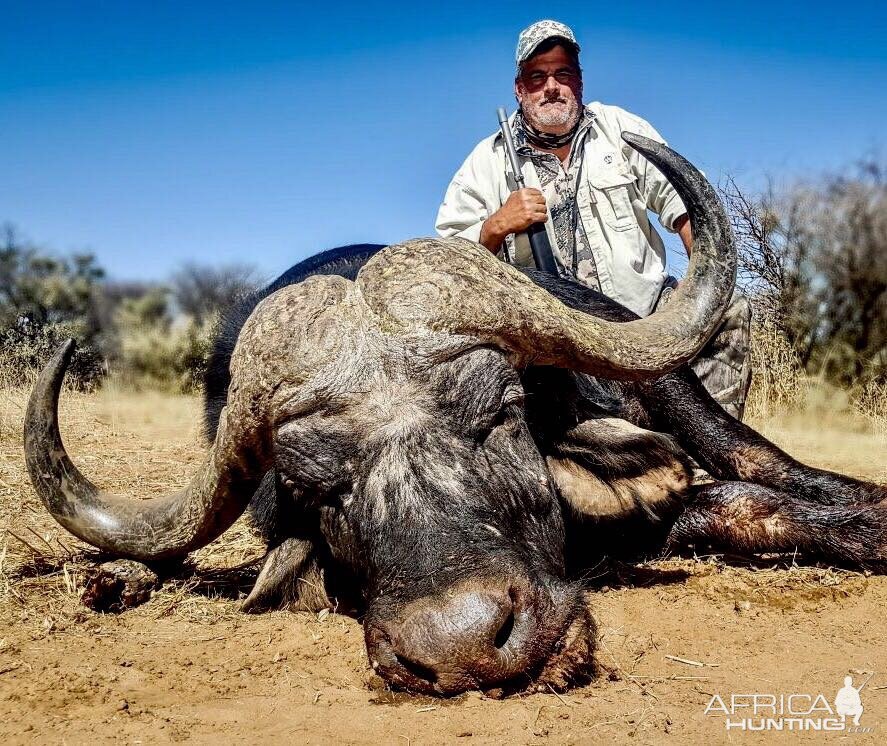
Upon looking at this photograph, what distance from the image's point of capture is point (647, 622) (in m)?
3.15

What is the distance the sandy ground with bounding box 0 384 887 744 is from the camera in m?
2.37

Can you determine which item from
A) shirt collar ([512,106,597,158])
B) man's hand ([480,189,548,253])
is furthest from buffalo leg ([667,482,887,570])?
shirt collar ([512,106,597,158])

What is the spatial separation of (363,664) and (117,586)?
1.36 metres

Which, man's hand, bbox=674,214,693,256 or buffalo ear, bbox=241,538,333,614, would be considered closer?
buffalo ear, bbox=241,538,333,614

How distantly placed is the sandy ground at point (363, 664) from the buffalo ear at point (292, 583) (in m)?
0.07

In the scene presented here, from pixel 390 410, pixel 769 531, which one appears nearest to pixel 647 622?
pixel 769 531

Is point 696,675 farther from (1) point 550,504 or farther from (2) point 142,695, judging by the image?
(2) point 142,695

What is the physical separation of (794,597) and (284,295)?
2377 millimetres

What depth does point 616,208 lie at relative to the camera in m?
6.15

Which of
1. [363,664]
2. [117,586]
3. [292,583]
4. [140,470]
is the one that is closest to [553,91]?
[140,470]

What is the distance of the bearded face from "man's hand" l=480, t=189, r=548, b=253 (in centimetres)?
109

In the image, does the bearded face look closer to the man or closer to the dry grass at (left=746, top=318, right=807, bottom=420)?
the man

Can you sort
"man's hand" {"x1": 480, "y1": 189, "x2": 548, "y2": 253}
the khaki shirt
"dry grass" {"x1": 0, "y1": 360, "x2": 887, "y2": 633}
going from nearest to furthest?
1. "dry grass" {"x1": 0, "y1": 360, "x2": 887, "y2": 633}
2. "man's hand" {"x1": 480, "y1": 189, "x2": 548, "y2": 253}
3. the khaki shirt

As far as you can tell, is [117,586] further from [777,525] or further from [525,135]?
[525,135]
